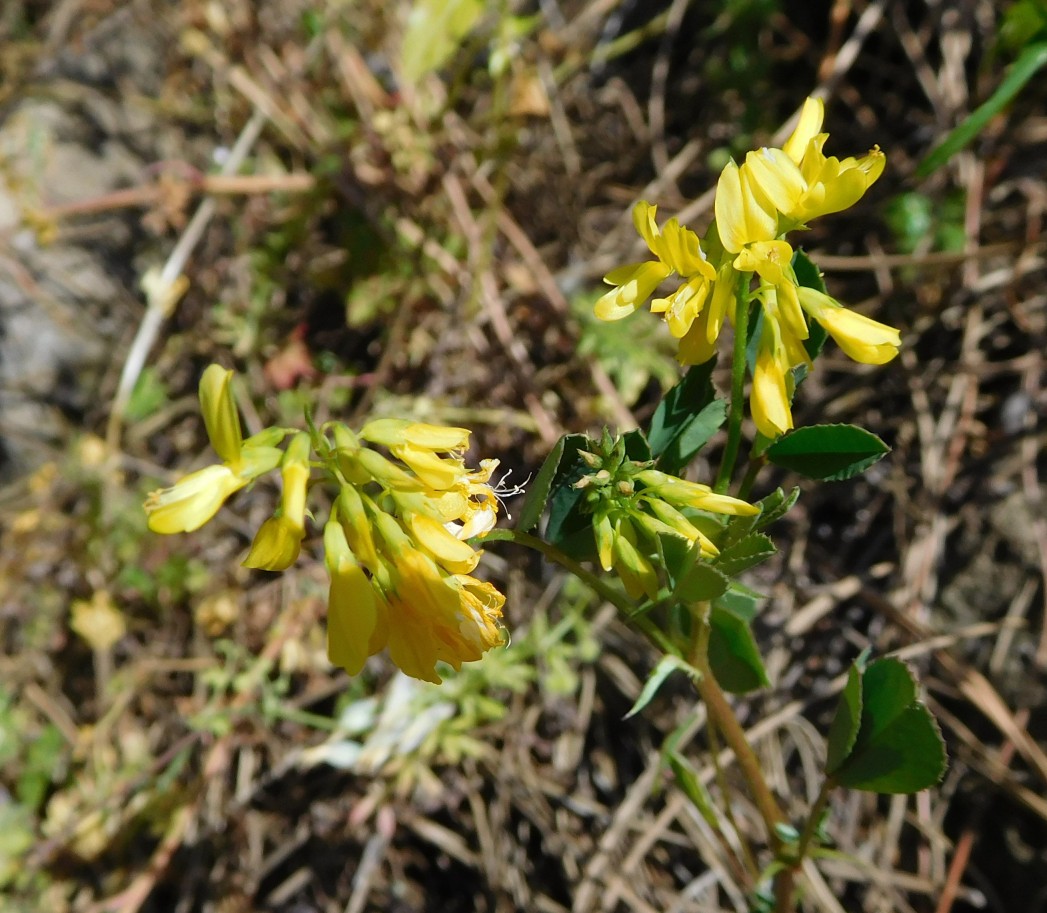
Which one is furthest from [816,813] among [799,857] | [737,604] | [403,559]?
[403,559]

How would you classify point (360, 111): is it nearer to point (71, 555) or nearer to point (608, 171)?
point (608, 171)

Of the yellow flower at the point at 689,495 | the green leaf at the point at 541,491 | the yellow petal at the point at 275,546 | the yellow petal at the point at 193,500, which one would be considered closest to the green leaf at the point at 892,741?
the yellow flower at the point at 689,495

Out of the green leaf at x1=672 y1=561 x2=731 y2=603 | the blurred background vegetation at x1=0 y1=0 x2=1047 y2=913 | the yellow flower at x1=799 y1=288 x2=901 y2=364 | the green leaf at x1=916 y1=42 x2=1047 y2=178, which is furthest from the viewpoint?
the blurred background vegetation at x1=0 y1=0 x2=1047 y2=913

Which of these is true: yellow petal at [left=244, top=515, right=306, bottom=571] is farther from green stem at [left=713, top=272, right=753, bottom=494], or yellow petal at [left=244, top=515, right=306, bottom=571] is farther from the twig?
the twig

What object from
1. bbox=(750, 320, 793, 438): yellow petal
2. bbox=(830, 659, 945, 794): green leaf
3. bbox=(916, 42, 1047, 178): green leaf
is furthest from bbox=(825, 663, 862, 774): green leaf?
bbox=(916, 42, 1047, 178): green leaf

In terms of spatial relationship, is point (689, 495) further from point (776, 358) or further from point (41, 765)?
point (41, 765)

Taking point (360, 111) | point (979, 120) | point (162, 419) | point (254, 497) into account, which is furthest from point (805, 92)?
point (162, 419)
